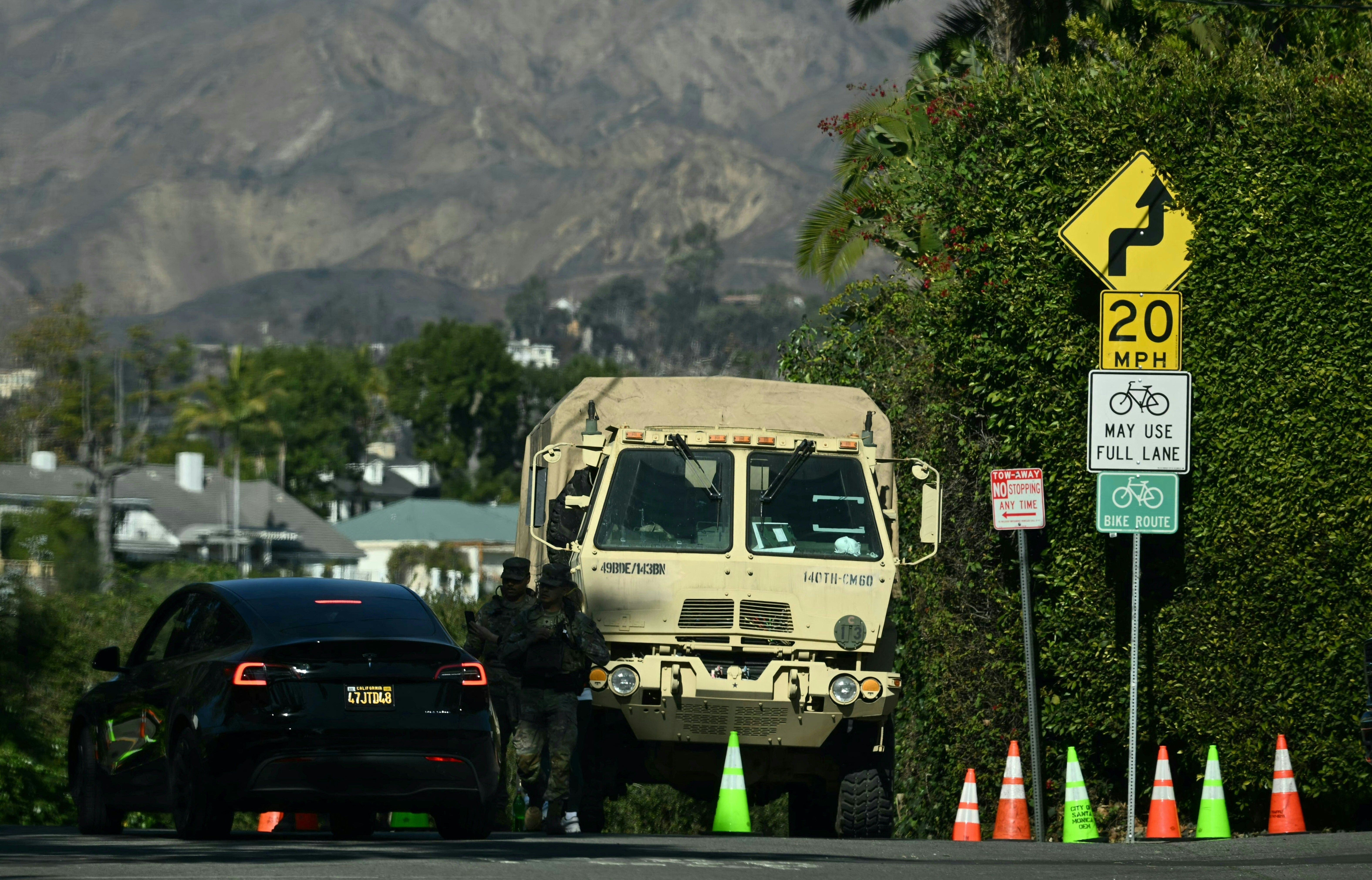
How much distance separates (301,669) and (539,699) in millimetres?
2725

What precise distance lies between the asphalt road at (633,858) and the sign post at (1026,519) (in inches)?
59.0

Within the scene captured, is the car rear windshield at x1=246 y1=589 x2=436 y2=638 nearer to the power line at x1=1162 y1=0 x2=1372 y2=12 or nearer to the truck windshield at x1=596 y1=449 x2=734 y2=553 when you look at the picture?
the truck windshield at x1=596 y1=449 x2=734 y2=553

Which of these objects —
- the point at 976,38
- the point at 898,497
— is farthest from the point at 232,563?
the point at 898,497

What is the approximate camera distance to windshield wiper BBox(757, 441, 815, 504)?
13719 millimetres

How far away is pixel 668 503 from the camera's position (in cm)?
1377

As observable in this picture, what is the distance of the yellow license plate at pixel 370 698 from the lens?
417 inches

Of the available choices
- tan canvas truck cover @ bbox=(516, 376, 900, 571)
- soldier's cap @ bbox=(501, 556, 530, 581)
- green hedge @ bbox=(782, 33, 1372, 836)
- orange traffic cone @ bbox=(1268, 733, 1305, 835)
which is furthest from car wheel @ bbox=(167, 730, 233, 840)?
orange traffic cone @ bbox=(1268, 733, 1305, 835)

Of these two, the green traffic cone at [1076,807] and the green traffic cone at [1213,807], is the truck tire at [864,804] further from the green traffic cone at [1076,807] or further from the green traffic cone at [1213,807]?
the green traffic cone at [1213,807]

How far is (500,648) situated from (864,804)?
2.86 meters

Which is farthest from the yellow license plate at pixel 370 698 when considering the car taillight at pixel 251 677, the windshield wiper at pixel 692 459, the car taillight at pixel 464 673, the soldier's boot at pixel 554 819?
the windshield wiper at pixel 692 459

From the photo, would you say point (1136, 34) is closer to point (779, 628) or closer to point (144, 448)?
point (779, 628)

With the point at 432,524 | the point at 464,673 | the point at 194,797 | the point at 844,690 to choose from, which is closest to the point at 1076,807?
the point at 844,690

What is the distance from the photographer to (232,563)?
87.0 meters

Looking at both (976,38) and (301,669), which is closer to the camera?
(301,669)
